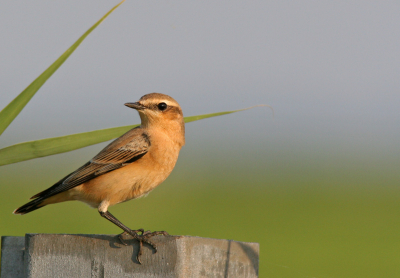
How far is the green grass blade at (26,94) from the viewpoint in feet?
9.90

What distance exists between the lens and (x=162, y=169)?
4305 millimetres

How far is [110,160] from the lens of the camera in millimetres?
4473

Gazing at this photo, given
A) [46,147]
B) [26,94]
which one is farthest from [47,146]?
[26,94]

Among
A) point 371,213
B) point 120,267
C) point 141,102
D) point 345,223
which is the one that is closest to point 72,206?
point 345,223

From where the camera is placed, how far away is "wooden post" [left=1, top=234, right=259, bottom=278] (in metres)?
2.44

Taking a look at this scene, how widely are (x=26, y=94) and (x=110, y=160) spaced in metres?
1.53

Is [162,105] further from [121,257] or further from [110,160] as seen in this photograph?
[121,257]

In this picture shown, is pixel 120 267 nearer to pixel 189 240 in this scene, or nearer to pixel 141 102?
pixel 189 240

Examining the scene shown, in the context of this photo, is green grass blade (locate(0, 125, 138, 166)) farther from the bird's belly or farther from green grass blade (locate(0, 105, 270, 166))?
the bird's belly

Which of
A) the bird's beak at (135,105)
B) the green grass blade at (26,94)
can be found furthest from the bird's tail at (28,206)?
the green grass blade at (26,94)

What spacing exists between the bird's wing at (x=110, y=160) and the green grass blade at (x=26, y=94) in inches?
51.6

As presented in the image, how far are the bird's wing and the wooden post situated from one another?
5.14 ft

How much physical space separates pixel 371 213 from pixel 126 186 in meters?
28.8

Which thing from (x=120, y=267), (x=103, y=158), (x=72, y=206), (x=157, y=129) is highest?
(x=72, y=206)
